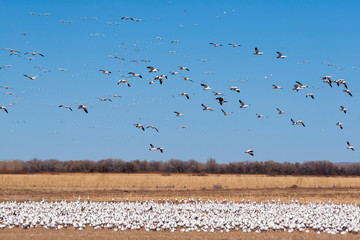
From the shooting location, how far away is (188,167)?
385 ft

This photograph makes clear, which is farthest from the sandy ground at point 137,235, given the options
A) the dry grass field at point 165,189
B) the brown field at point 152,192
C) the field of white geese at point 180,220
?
the dry grass field at point 165,189

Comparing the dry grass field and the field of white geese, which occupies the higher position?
the dry grass field

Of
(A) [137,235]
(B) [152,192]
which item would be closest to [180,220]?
(A) [137,235]

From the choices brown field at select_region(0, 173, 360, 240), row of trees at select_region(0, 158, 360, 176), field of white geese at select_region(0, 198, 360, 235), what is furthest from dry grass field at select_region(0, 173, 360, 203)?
row of trees at select_region(0, 158, 360, 176)

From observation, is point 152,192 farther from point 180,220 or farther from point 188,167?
point 188,167

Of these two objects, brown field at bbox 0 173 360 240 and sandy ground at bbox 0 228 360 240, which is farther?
brown field at bbox 0 173 360 240

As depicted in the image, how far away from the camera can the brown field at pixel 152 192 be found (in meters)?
24.1

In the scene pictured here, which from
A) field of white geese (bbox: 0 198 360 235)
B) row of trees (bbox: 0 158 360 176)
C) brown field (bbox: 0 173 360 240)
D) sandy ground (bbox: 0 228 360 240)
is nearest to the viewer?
sandy ground (bbox: 0 228 360 240)

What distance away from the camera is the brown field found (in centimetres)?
2408

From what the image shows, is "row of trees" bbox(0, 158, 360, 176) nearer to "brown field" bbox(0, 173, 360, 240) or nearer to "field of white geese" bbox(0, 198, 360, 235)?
"brown field" bbox(0, 173, 360, 240)

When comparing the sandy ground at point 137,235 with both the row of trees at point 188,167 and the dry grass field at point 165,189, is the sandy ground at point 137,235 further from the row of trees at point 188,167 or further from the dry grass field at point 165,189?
the row of trees at point 188,167

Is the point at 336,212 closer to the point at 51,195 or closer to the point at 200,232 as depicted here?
the point at 200,232

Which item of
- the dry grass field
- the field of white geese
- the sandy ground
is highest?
the dry grass field

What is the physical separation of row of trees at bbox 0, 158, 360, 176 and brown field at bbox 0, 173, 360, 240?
55.5m
